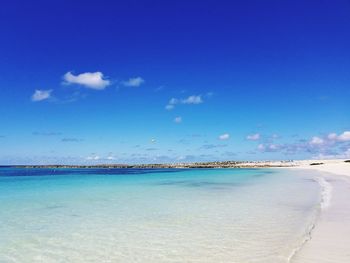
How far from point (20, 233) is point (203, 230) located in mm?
4912

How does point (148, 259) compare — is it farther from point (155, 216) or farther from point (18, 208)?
point (18, 208)

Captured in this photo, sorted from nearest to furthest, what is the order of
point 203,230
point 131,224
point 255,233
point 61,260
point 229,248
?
point 61,260 → point 229,248 → point 255,233 → point 203,230 → point 131,224

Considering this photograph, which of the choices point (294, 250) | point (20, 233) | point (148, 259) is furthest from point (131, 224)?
point (294, 250)

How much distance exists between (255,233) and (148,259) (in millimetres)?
3252

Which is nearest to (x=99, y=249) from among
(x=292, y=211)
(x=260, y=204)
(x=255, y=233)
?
(x=255, y=233)

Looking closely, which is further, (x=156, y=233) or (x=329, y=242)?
(x=156, y=233)

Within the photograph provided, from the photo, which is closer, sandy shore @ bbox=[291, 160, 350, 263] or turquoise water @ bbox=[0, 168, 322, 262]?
sandy shore @ bbox=[291, 160, 350, 263]

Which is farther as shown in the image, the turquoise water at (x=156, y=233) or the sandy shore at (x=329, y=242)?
the turquoise water at (x=156, y=233)

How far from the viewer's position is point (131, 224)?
1041cm

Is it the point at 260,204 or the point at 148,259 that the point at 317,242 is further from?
the point at 260,204

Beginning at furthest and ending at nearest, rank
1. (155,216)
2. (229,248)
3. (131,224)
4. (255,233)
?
(155,216) → (131,224) → (255,233) → (229,248)

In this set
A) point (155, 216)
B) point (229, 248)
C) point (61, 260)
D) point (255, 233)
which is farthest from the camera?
point (155, 216)

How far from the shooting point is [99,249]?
7.55 metres

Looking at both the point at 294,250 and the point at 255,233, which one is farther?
the point at 255,233
